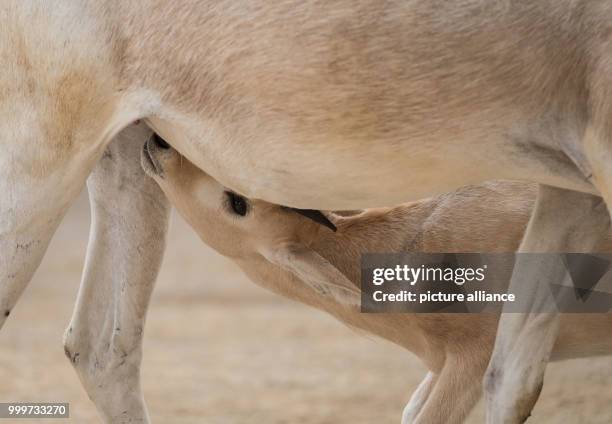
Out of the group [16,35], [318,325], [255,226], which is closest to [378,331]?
[255,226]

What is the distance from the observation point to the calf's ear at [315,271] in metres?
3.99

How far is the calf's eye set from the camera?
4.34 meters

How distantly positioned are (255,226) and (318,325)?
6093 mm

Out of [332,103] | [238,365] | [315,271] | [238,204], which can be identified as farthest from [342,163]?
[238,365]

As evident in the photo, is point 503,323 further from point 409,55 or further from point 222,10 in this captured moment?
point 222,10

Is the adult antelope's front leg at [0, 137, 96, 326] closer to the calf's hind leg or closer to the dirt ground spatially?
A: the calf's hind leg

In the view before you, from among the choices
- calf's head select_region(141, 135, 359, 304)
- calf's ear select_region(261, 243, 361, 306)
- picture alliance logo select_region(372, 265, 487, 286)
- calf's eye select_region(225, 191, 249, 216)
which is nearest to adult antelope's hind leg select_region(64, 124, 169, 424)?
calf's head select_region(141, 135, 359, 304)

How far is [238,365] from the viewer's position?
27.8 ft

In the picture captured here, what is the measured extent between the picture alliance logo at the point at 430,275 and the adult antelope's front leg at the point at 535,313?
1.76ft

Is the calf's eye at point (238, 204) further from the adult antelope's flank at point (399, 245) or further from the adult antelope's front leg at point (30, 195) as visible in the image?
the adult antelope's front leg at point (30, 195)

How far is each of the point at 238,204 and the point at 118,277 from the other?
1.60ft

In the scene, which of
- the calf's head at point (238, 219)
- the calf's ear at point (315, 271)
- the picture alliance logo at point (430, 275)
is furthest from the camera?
the picture alliance logo at point (430, 275)

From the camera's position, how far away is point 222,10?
3.40 metres

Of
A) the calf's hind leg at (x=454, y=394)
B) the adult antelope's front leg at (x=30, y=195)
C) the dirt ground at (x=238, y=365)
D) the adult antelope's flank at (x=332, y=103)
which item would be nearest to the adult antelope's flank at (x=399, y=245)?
the calf's hind leg at (x=454, y=394)
